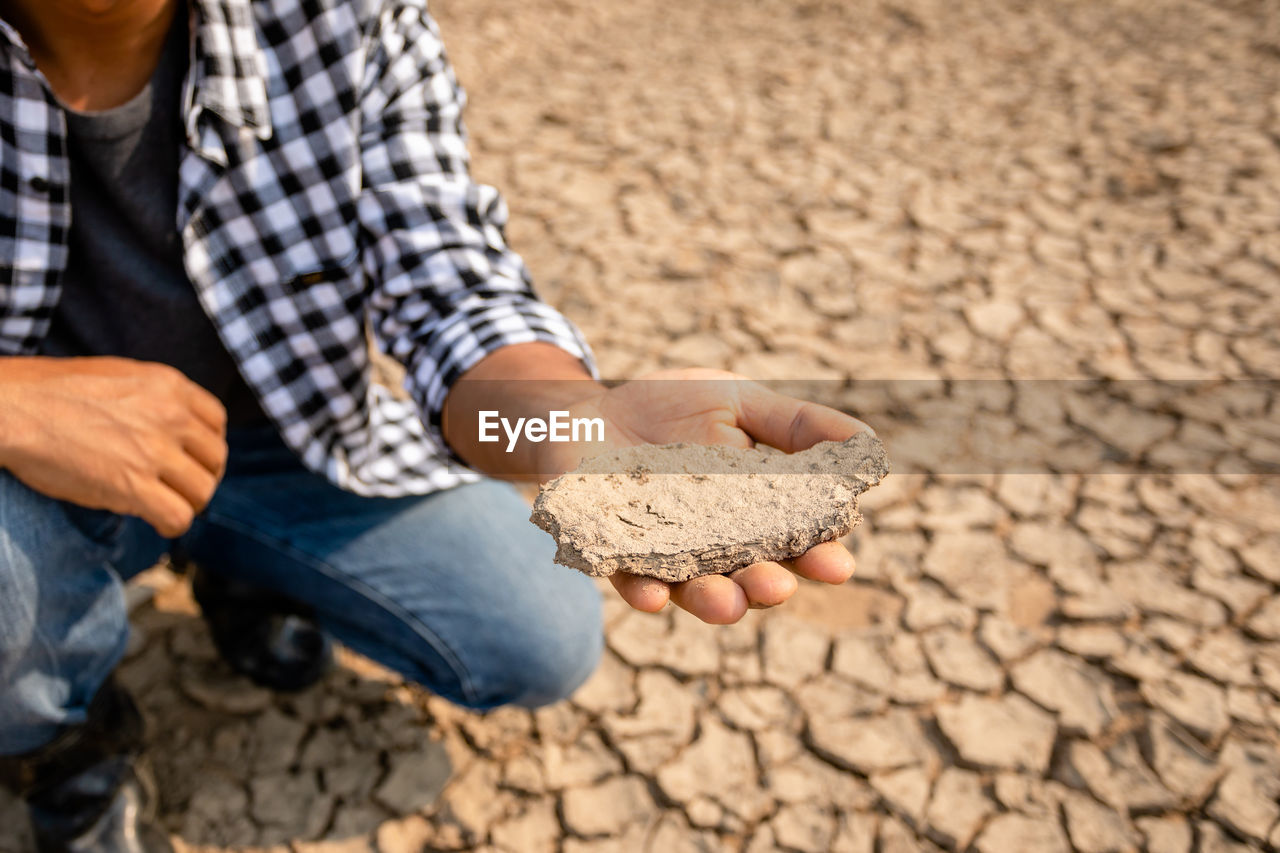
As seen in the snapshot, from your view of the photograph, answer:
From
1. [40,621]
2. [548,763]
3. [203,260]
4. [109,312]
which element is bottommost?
[548,763]

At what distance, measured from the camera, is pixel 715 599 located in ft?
3.50

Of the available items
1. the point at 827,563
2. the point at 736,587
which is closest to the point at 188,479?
the point at 736,587

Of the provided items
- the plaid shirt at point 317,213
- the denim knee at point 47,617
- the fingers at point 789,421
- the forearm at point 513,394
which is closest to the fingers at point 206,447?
the plaid shirt at point 317,213

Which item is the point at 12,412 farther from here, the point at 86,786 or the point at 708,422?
the point at 708,422

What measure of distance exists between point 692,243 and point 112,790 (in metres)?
2.31

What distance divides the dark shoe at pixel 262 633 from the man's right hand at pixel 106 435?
0.51 metres

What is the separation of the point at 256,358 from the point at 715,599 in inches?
32.9

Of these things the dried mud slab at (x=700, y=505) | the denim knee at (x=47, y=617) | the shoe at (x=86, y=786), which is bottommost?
the shoe at (x=86, y=786)

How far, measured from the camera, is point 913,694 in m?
1.90

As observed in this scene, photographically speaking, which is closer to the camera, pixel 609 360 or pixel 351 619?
pixel 351 619

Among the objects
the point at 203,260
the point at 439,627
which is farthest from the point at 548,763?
the point at 203,260

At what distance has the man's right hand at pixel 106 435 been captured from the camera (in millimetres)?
1250

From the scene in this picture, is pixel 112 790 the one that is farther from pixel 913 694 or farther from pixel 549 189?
pixel 549 189

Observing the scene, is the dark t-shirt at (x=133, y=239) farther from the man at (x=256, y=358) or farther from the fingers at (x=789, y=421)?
the fingers at (x=789, y=421)
